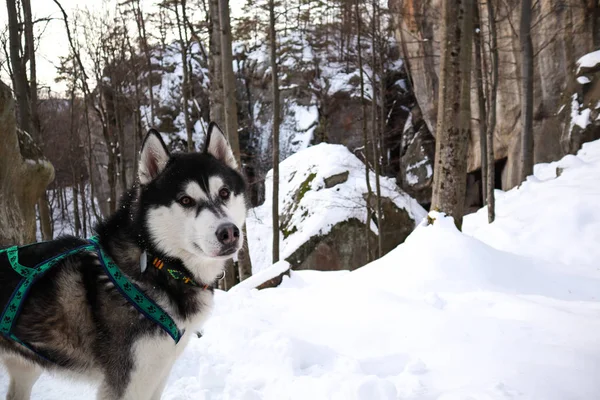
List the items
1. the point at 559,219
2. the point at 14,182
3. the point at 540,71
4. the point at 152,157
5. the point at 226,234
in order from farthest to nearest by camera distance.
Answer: the point at 540,71
the point at 559,219
the point at 14,182
the point at 152,157
the point at 226,234

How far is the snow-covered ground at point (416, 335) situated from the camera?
7.86 feet

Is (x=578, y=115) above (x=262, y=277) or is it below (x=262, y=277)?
above

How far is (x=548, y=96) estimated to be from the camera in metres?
14.5

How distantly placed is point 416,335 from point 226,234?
198 centimetres

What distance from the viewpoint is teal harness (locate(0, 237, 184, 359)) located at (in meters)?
1.95

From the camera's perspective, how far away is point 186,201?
222 cm

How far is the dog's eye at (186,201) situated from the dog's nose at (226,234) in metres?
0.31

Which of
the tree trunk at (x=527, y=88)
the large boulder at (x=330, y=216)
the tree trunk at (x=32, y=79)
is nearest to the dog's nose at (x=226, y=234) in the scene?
the tree trunk at (x=32, y=79)

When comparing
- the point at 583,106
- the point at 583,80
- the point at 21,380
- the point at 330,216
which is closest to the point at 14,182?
the point at 21,380

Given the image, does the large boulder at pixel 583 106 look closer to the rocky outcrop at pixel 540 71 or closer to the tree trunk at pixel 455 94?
the rocky outcrop at pixel 540 71

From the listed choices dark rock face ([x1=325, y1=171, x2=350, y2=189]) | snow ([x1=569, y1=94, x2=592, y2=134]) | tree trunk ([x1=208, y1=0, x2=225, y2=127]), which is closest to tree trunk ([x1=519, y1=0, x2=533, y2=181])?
snow ([x1=569, y1=94, x2=592, y2=134])

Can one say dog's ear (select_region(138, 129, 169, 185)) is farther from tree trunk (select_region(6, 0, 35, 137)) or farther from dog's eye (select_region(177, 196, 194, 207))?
tree trunk (select_region(6, 0, 35, 137))

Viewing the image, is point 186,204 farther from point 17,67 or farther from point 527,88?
point 527,88

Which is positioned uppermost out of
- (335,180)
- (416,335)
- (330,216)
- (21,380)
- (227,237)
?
(227,237)
